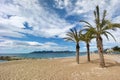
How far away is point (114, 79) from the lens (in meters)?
14.3

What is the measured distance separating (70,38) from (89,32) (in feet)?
20.9

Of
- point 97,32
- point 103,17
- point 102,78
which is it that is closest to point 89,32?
point 97,32

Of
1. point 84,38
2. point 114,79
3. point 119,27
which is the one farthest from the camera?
point 84,38

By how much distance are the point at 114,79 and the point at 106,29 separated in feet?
24.9

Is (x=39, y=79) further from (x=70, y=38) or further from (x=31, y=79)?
(x=70, y=38)

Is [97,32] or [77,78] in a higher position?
[97,32]

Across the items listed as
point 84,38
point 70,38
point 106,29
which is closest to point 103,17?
point 106,29

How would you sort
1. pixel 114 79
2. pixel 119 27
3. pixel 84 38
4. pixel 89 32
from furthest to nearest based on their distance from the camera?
pixel 84 38
pixel 89 32
pixel 119 27
pixel 114 79

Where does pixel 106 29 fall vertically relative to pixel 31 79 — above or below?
above

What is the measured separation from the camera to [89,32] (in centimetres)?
2067

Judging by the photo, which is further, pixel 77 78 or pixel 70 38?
pixel 70 38

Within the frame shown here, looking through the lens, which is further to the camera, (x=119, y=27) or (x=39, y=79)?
A: (x=119, y=27)

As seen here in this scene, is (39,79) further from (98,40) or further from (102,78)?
(98,40)

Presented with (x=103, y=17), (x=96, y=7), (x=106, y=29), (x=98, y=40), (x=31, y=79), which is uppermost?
(x=96, y=7)
